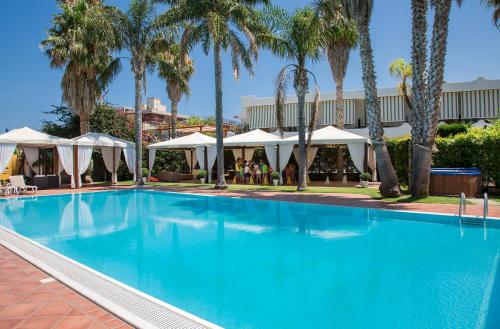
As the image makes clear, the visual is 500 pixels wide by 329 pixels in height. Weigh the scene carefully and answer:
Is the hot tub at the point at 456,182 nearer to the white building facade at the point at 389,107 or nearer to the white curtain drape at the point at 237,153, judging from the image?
the white building facade at the point at 389,107

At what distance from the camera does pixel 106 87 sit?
19.3 metres

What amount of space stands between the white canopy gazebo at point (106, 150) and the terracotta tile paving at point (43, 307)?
51.2 feet

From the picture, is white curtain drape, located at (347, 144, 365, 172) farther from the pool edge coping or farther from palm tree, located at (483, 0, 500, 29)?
the pool edge coping

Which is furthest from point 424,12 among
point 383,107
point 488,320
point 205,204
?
point 383,107

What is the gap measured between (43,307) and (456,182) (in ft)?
42.2

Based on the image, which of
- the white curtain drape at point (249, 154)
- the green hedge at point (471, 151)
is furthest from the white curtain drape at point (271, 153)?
the green hedge at point (471, 151)

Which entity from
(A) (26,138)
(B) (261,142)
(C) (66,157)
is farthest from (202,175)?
(A) (26,138)

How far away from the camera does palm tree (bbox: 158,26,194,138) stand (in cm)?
1672

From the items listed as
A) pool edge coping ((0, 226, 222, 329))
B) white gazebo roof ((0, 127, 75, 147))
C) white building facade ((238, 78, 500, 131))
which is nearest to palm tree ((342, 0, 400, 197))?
pool edge coping ((0, 226, 222, 329))

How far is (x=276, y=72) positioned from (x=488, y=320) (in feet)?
44.2

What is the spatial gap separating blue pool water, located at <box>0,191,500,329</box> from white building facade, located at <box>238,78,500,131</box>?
17.5 m

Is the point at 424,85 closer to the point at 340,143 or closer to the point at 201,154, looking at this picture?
the point at 340,143

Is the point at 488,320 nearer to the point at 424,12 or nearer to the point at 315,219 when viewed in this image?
the point at 315,219

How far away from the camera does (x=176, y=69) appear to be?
21484 millimetres
